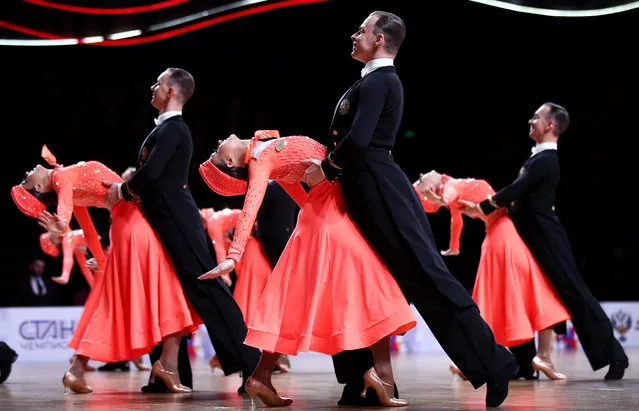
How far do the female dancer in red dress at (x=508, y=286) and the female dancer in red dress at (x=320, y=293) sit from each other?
2.47 metres

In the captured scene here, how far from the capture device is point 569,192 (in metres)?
15.9

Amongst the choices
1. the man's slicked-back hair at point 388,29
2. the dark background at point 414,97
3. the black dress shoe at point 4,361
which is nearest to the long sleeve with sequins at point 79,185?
the black dress shoe at point 4,361

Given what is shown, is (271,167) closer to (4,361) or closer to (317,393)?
(317,393)

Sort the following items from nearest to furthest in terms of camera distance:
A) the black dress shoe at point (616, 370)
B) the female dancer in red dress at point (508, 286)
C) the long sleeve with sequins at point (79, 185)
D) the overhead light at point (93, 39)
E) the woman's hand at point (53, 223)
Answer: the woman's hand at point (53, 223), the long sleeve with sequins at point (79, 185), the black dress shoe at point (616, 370), the female dancer in red dress at point (508, 286), the overhead light at point (93, 39)

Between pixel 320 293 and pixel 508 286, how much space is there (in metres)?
2.99

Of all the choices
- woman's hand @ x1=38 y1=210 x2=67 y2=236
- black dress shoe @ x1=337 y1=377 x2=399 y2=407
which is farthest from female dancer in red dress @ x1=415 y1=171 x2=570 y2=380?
woman's hand @ x1=38 y1=210 x2=67 y2=236

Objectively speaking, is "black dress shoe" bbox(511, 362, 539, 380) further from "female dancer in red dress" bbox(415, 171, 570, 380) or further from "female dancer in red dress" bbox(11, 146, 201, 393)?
"female dancer in red dress" bbox(11, 146, 201, 393)

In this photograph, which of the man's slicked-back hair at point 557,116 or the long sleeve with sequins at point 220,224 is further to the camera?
the long sleeve with sequins at point 220,224

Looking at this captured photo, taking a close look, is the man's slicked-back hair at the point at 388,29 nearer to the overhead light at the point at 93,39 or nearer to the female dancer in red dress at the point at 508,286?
the female dancer in red dress at the point at 508,286

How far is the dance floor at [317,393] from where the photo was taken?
4.17 meters

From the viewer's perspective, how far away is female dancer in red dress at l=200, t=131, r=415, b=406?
3.80 m

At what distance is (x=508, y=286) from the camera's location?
650cm

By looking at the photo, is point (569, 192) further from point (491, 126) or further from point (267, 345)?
point (267, 345)

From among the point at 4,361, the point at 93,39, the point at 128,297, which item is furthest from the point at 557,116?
the point at 93,39
